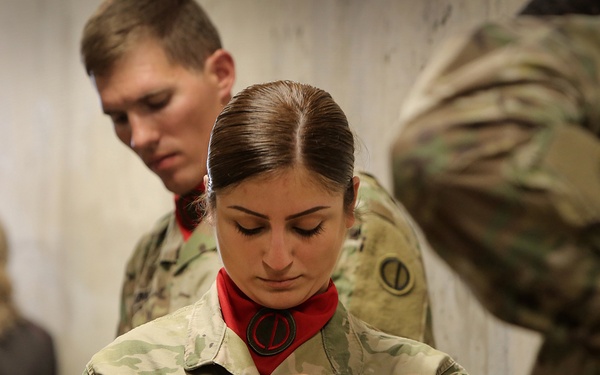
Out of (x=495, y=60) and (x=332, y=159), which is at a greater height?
(x=495, y=60)

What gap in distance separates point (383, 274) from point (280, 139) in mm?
477

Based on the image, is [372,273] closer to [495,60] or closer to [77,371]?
[495,60]

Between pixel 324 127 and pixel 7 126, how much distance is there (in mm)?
1908

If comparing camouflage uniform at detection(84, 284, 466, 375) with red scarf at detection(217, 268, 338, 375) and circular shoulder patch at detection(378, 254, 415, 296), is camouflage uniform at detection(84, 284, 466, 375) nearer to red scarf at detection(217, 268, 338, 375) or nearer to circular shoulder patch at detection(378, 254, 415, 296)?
red scarf at detection(217, 268, 338, 375)

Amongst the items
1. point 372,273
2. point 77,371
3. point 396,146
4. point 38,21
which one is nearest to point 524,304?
point 396,146

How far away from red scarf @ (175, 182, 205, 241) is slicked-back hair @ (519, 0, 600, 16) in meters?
1.07

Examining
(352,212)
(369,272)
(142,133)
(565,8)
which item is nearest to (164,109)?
(142,133)

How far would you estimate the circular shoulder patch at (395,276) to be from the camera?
152 centimetres

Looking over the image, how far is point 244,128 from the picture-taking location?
1115 mm

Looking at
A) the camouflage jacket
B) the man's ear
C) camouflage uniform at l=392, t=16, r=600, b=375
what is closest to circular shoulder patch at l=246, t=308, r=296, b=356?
the camouflage jacket

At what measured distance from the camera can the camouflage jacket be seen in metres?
1.49

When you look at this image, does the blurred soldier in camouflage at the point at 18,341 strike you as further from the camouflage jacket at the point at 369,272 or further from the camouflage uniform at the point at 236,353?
the camouflage uniform at the point at 236,353

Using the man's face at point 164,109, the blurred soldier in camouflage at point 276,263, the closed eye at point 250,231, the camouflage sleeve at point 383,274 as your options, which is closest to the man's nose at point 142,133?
the man's face at point 164,109

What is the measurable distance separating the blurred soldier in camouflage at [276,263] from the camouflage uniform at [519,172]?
1.57 feet
